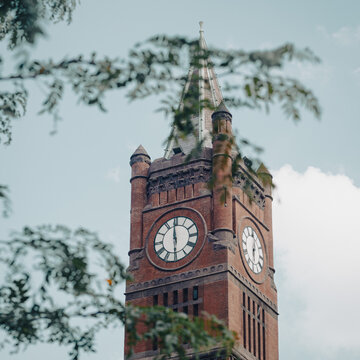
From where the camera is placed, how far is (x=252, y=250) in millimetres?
53688

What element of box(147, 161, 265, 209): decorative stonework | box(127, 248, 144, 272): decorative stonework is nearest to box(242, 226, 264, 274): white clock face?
box(147, 161, 265, 209): decorative stonework

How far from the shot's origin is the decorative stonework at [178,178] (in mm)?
53281

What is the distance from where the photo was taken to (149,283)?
5197 centimetres

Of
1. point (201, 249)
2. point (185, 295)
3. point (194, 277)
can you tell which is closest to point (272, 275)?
point (201, 249)

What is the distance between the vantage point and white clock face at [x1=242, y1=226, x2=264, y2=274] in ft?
174

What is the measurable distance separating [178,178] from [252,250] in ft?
17.4

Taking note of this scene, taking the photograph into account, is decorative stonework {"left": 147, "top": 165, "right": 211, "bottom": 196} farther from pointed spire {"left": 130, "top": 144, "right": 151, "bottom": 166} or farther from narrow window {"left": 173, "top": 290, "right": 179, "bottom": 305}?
narrow window {"left": 173, "top": 290, "right": 179, "bottom": 305}

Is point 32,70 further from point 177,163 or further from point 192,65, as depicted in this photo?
point 177,163

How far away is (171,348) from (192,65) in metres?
4.35

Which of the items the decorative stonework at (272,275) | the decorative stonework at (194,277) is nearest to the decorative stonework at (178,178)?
the decorative stonework at (194,277)

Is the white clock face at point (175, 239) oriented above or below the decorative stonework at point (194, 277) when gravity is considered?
above

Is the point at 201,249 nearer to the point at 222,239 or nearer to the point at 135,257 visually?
the point at 222,239

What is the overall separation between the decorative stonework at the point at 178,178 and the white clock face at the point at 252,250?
357 centimetres

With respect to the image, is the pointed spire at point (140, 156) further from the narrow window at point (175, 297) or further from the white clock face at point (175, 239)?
the narrow window at point (175, 297)
